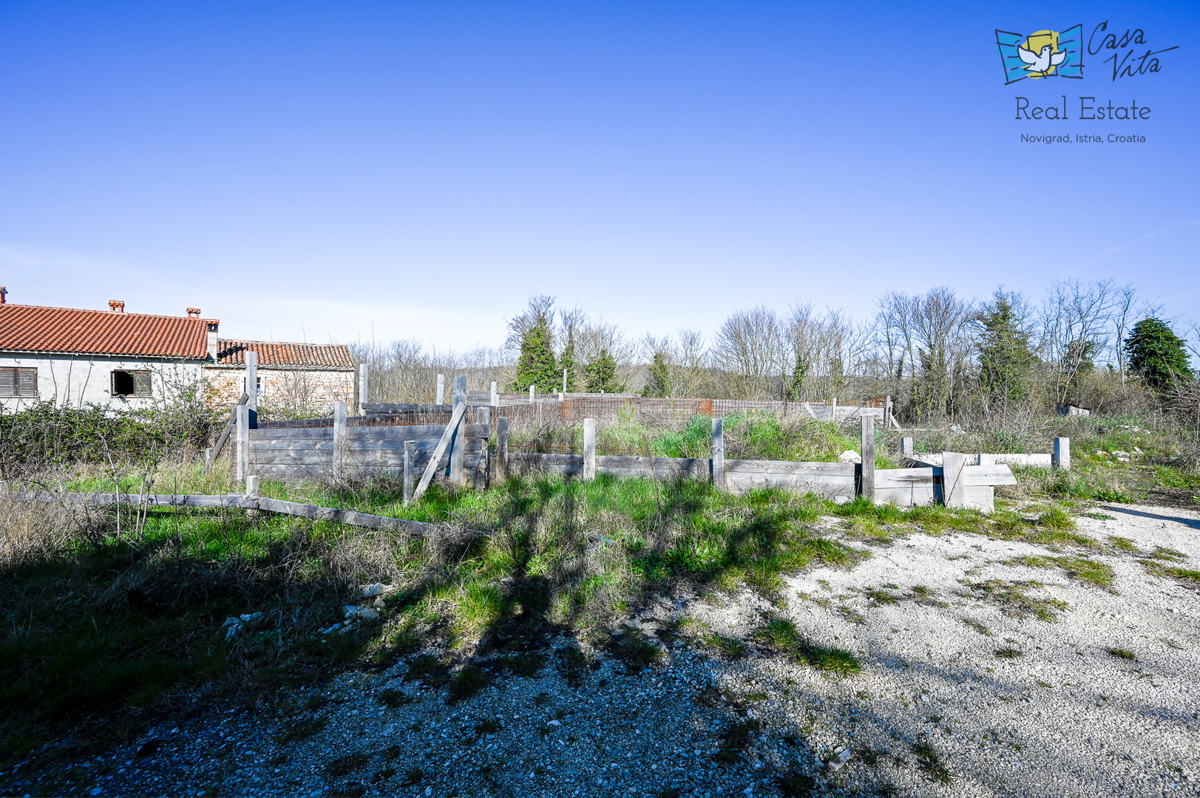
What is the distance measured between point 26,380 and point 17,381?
0.26 m

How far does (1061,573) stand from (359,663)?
19.8 ft

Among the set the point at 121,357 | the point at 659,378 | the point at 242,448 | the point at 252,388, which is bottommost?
the point at 242,448

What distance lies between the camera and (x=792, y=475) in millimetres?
7840

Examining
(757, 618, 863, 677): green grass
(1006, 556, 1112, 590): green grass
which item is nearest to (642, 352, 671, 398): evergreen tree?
(1006, 556, 1112, 590): green grass

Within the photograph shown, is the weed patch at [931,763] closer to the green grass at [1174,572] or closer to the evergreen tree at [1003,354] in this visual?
the green grass at [1174,572]

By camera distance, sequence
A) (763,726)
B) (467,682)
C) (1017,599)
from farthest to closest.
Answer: (1017,599) < (467,682) < (763,726)

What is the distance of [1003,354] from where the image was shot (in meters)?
24.1

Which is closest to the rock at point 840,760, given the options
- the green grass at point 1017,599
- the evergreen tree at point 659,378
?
the green grass at point 1017,599

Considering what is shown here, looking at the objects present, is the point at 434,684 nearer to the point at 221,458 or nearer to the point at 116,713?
the point at 116,713

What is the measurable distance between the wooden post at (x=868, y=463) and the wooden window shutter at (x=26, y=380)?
3004 centimetres

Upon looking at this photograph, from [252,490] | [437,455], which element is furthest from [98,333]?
[437,455]

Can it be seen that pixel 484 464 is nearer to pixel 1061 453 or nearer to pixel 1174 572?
pixel 1174 572

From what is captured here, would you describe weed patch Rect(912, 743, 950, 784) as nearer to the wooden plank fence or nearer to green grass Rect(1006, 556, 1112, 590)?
green grass Rect(1006, 556, 1112, 590)

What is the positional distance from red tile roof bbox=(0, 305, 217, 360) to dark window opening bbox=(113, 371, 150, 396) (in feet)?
3.19
